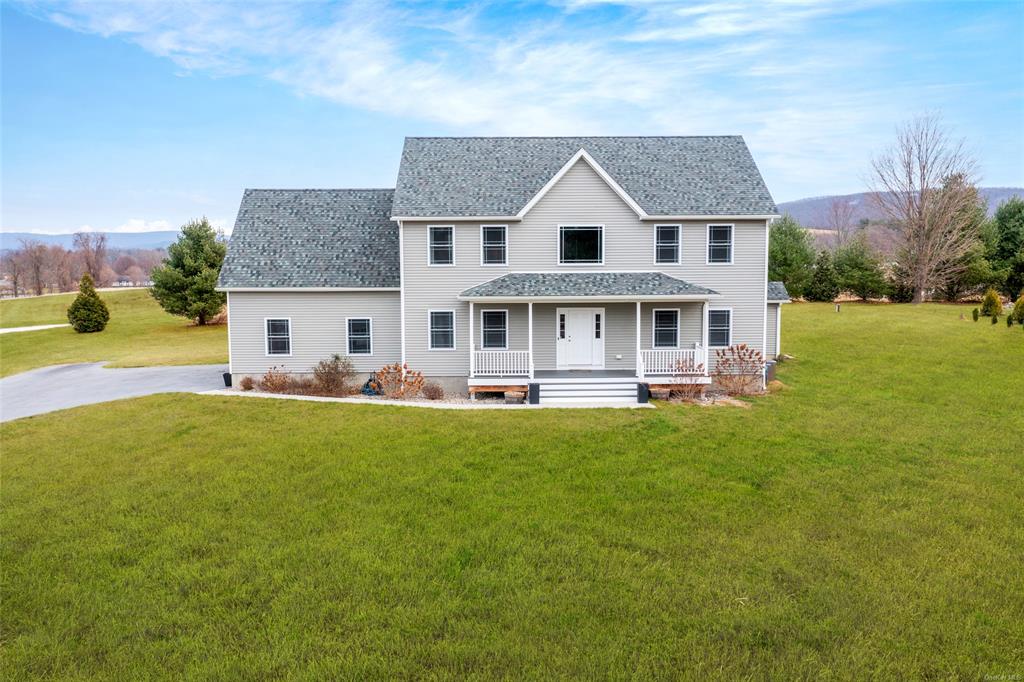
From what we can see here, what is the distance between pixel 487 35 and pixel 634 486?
54.4 feet

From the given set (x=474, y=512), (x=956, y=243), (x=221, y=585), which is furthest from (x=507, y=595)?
(x=956, y=243)

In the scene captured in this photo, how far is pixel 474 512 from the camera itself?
362 inches

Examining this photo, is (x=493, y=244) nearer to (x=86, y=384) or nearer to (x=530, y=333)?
(x=530, y=333)

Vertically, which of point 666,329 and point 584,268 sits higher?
point 584,268

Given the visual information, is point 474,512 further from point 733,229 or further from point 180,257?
point 180,257

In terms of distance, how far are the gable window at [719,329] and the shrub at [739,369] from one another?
302mm

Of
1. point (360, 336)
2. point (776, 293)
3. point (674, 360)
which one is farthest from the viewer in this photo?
point (776, 293)

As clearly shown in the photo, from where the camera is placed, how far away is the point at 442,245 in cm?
1983

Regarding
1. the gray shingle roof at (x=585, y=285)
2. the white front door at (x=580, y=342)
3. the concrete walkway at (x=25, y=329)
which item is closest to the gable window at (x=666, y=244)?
the gray shingle roof at (x=585, y=285)

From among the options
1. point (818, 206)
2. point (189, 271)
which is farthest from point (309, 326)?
point (818, 206)

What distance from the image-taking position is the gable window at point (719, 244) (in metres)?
20.0

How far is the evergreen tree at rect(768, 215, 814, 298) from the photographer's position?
46781mm

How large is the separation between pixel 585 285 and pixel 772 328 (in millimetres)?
9919

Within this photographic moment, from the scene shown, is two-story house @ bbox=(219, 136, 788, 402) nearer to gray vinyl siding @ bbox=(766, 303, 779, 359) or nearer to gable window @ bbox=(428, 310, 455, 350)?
gable window @ bbox=(428, 310, 455, 350)
